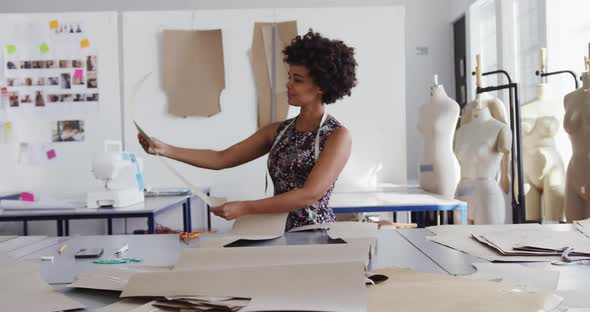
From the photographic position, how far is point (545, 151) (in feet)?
13.6

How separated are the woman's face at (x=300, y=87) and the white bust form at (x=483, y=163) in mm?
1706

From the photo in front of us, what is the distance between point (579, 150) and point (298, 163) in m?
1.57

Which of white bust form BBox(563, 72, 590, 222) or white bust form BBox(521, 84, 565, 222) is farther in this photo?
white bust form BBox(521, 84, 565, 222)

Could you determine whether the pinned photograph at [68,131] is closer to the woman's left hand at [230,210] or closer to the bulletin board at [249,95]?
the bulletin board at [249,95]

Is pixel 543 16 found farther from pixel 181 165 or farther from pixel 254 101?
pixel 181 165

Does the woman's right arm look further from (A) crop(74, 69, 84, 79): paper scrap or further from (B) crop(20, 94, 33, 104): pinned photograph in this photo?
(B) crop(20, 94, 33, 104): pinned photograph

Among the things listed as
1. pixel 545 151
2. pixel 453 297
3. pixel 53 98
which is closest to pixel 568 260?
pixel 453 297

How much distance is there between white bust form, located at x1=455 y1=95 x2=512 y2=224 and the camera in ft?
11.8

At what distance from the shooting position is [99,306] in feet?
3.19

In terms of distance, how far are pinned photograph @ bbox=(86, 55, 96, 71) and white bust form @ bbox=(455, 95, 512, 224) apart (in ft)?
9.50

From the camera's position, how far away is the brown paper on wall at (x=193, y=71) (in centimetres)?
503

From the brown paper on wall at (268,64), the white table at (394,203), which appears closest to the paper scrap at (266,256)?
the white table at (394,203)

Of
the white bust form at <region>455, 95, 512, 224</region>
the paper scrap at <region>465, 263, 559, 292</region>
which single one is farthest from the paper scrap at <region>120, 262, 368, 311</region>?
the white bust form at <region>455, 95, 512, 224</region>

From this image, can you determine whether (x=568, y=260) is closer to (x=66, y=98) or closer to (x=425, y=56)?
(x=66, y=98)
